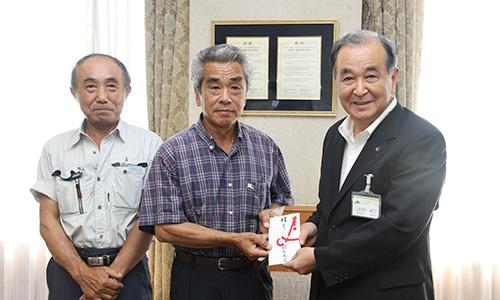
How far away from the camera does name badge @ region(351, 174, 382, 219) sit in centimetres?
167

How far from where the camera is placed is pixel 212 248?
6.30ft

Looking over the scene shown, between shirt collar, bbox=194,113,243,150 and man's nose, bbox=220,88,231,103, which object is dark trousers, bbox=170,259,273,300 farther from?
man's nose, bbox=220,88,231,103

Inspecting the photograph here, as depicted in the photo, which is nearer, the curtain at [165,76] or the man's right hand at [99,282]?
the man's right hand at [99,282]

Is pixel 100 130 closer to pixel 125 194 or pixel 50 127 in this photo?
pixel 125 194

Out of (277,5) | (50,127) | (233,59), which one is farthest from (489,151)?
(50,127)

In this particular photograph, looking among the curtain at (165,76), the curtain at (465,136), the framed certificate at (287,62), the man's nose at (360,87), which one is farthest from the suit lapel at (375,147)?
the curtain at (165,76)

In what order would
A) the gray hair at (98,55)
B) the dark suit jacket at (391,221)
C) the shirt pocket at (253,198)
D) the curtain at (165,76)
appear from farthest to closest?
the curtain at (165,76), the gray hair at (98,55), the shirt pocket at (253,198), the dark suit jacket at (391,221)

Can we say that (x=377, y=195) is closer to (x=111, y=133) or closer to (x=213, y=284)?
(x=213, y=284)

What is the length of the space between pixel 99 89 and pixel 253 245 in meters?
0.88

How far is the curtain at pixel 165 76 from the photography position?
3.44 m

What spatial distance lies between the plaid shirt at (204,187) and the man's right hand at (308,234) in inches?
7.1

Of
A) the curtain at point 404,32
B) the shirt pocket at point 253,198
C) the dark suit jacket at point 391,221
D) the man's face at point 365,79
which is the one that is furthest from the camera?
the curtain at point 404,32

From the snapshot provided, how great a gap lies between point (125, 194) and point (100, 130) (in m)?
0.30

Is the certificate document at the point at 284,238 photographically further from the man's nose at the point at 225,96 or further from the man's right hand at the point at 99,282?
the man's right hand at the point at 99,282
